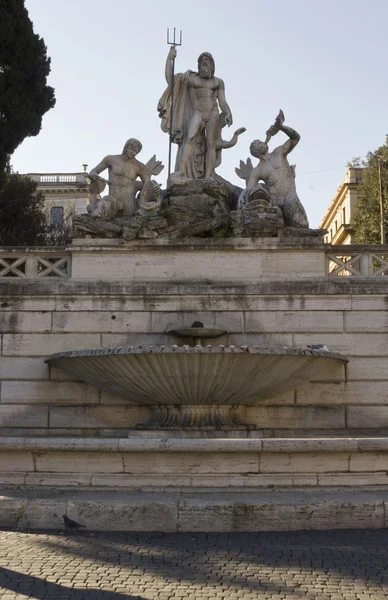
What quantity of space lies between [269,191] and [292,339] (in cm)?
285

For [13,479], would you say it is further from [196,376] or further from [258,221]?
[258,221]

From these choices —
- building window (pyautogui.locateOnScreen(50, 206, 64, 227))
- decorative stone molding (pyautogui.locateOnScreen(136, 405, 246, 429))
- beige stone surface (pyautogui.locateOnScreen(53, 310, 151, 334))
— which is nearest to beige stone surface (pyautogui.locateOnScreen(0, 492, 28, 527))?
decorative stone molding (pyautogui.locateOnScreen(136, 405, 246, 429))

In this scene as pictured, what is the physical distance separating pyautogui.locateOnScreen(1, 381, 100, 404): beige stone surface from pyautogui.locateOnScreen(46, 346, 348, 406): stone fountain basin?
2.98 ft

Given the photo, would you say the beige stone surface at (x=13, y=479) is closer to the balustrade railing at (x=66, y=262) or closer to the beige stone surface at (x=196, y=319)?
the beige stone surface at (x=196, y=319)

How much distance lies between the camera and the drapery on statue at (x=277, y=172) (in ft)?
45.2

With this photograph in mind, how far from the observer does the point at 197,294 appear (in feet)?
42.8

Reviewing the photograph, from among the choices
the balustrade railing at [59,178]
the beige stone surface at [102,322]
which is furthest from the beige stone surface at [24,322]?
the balustrade railing at [59,178]

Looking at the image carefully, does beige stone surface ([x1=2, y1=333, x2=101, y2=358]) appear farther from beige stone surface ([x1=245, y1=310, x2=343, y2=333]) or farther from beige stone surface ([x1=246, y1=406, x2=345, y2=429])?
beige stone surface ([x1=246, y1=406, x2=345, y2=429])

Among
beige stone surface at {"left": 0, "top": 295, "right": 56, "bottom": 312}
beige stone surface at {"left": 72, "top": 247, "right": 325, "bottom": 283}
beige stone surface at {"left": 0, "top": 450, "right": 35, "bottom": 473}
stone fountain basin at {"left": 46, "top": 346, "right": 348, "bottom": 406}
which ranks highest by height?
beige stone surface at {"left": 72, "top": 247, "right": 325, "bottom": 283}

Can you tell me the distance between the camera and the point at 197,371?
1079 centimetres

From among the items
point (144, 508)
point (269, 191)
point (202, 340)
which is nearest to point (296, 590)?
point (144, 508)

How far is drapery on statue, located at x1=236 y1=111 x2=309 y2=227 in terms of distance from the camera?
13.8m

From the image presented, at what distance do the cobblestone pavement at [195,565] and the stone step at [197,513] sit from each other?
0.52 feet

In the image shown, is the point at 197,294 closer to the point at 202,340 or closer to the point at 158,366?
the point at 202,340
